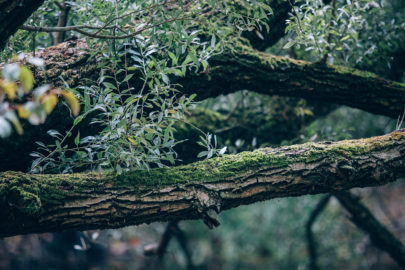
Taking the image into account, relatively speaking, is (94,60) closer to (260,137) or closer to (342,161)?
(342,161)

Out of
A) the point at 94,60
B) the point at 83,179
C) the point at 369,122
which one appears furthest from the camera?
the point at 369,122

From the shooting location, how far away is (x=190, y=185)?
1.85 metres

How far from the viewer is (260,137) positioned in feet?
11.4

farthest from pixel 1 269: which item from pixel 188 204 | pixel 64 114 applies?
Answer: pixel 188 204

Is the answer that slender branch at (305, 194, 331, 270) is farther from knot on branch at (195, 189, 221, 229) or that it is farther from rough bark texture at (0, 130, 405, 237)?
knot on branch at (195, 189, 221, 229)

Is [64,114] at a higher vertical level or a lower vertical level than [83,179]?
higher

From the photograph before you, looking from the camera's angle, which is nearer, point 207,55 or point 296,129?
point 207,55

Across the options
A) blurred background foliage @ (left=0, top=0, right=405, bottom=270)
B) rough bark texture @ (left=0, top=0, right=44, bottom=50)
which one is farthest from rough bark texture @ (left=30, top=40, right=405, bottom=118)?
rough bark texture @ (left=0, top=0, right=44, bottom=50)

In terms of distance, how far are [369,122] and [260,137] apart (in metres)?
2.67

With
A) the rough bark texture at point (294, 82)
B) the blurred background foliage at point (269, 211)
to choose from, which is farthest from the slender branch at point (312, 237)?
the rough bark texture at point (294, 82)

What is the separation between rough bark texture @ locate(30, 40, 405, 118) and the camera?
8.08 feet

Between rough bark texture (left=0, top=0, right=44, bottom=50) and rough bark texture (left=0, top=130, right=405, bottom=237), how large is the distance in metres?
0.77

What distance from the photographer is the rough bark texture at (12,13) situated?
1.36 meters

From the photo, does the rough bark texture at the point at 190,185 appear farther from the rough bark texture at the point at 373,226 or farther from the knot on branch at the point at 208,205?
the rough bark texture at the point at 373,226
